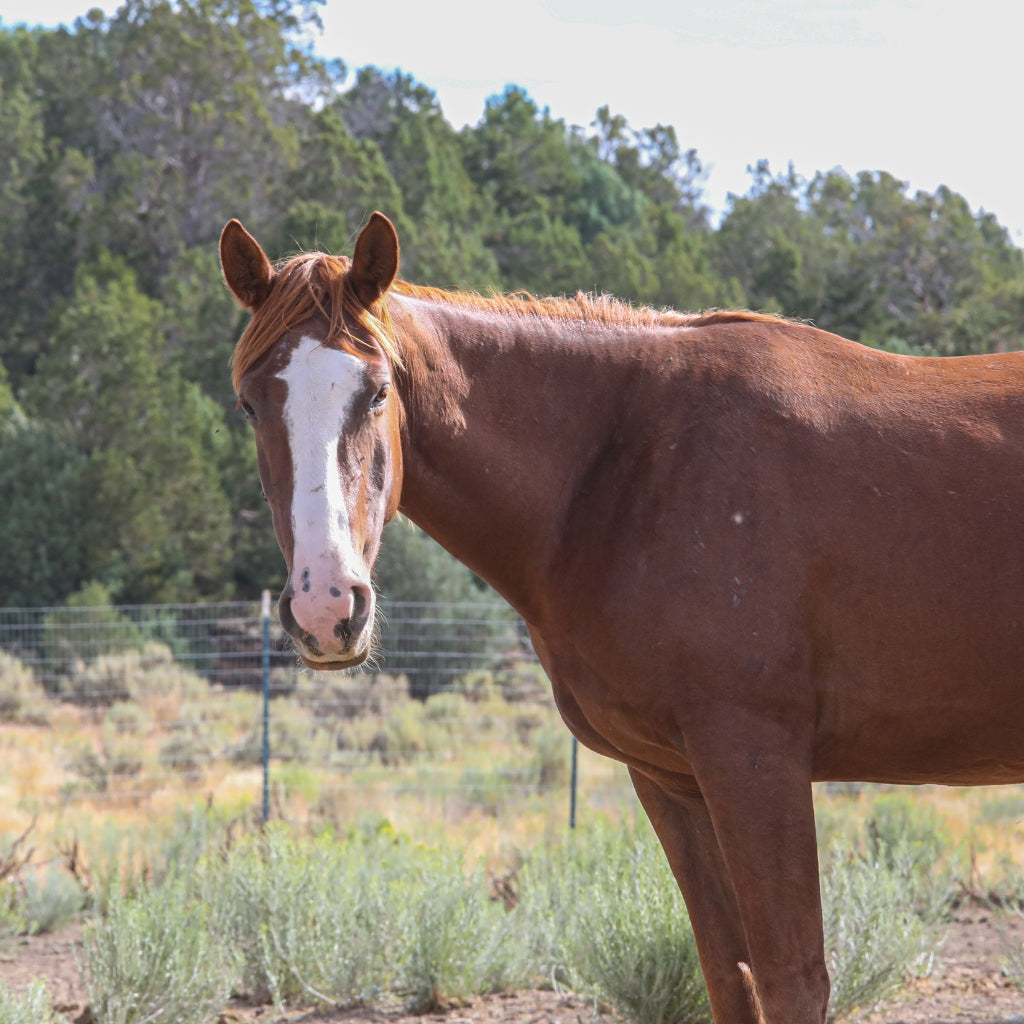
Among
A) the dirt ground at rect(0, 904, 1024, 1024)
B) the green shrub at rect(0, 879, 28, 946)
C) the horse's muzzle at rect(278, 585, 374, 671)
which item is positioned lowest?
the green shrub at rect(0, 879, 28, 946)

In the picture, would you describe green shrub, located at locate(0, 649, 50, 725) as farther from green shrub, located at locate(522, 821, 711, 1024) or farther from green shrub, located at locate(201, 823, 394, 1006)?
green shrub, located at locate(522, 821, 711, 1024)

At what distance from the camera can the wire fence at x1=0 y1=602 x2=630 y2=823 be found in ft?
36.0

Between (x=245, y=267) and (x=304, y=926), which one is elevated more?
(x=245, y=267)

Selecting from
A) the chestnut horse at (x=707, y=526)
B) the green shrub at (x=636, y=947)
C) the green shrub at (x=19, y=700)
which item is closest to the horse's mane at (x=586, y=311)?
the chestnut horse at (x=707, y=526)

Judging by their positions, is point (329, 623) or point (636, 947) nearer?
point (329, 623)

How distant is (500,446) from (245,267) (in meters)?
0.75

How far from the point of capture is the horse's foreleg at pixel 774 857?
264 centimetres

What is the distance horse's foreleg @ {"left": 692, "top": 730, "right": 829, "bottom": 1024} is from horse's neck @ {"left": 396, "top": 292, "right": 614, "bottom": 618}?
683 mm

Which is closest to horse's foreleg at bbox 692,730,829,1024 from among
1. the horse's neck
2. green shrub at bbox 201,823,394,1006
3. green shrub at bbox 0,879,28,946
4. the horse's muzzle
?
the horse's neck

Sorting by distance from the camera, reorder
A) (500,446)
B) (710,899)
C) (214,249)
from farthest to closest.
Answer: (214,249) < (710,899) < (500,446)

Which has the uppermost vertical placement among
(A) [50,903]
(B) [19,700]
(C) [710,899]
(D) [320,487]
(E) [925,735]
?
Result: (D) [320,487]

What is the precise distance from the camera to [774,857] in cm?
264

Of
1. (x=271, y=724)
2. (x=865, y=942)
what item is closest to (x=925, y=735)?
(x=865, y=942)

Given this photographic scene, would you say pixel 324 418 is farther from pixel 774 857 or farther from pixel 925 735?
pixel 925 735
